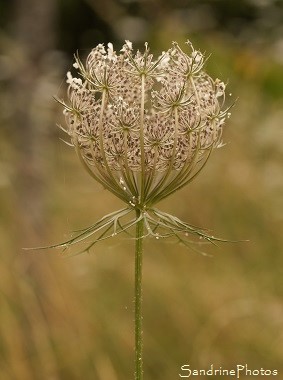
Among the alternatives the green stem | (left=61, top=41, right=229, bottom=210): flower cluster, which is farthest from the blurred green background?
the green stem

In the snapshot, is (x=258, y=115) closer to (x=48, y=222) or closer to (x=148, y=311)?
(x=48, y=222)

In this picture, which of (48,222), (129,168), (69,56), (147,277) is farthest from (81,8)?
(129,168)

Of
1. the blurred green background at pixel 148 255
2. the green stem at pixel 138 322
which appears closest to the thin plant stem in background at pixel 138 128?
the green stem at pixel 138 322

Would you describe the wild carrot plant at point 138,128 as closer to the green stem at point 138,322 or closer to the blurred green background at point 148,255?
the green stem at point 138,322

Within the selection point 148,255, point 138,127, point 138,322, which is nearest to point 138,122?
point 138,127

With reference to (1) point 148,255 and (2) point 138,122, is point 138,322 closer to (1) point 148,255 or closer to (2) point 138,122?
(2) point 138,122

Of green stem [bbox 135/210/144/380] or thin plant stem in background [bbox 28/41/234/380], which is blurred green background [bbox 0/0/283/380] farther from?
green stem [bbox 135/210/144/380]
